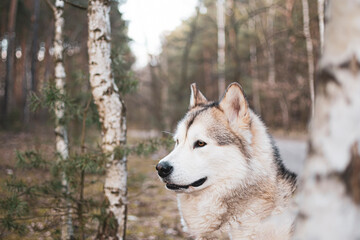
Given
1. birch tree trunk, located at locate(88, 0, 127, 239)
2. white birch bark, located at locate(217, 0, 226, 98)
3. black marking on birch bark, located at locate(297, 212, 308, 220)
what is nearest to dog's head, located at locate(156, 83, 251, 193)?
birch tree trunk, located at locate(88, 0, 127, 239)

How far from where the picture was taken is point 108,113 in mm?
3412

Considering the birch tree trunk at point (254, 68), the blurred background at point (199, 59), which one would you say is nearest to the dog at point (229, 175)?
the blurred background at point (199, 59)

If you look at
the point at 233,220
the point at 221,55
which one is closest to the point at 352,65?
the point at 233,220

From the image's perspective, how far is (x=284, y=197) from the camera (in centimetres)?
273

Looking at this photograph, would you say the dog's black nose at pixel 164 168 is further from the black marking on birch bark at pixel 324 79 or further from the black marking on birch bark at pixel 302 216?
the black marking on birch bark at pixel 324 79

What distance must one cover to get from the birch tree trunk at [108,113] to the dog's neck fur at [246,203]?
0.92 m

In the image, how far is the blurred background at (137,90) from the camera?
3590 millimetres

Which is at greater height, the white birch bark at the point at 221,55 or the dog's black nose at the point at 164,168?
the white birch bark at the point at 221,55

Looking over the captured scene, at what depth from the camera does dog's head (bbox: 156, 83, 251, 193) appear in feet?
9.16

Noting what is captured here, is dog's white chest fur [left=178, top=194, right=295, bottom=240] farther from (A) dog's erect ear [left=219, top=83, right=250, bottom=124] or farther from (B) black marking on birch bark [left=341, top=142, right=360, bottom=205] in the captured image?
(B) black marking on birch bark [left=341, top=142, right=360, bottom=205]

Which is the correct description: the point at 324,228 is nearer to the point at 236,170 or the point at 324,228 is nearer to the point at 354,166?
the point at 354,166

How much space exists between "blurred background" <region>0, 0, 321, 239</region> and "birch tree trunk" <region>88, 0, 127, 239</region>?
21cm

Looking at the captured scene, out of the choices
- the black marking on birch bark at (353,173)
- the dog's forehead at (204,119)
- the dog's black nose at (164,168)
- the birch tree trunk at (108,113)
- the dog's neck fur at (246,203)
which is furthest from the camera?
the birch tree trunk at (108,113)

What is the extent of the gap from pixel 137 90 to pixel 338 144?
3.34 metres
